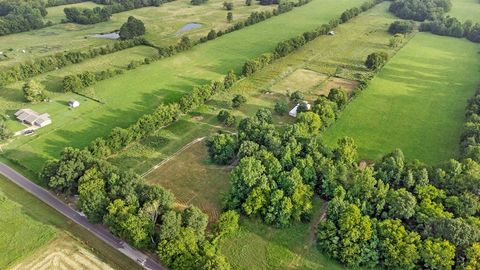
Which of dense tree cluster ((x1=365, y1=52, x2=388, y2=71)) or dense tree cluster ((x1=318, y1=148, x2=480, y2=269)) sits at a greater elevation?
dense tree cluster ((x1=365, y1=52, x2=388, y2=71))

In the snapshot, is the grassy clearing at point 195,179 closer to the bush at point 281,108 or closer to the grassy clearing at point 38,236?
the grassy clearing at point 38,236

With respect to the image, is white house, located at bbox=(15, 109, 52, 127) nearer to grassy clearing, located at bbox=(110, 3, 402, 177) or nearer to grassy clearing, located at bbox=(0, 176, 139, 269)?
grassy clearing, located at bbox=(110, 3, 402, 177)

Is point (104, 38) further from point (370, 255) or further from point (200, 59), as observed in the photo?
point (370, 255)

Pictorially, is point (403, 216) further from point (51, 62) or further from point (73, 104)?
point (51, 62)

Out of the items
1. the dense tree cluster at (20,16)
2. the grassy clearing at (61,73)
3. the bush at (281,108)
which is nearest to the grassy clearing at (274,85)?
the bush at (281,108)

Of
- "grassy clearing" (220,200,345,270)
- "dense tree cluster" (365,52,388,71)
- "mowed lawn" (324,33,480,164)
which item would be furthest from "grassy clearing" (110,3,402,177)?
"grassy clearing" (220,200,345,270)

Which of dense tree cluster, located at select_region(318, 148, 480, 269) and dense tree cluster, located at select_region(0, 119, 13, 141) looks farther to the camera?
dense tree cluster, located at select_region(0, 119, 13, 141)

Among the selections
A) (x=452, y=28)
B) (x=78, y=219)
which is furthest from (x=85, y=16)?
(x=452, y=28)
